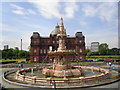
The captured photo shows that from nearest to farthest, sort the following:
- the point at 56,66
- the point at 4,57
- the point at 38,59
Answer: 1. the point at 56,66
2. the point at 38,59
3. the point at 4,57

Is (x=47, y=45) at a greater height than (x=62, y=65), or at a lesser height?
greater

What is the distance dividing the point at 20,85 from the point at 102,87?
37.2 feet

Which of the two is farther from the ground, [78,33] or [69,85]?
[78,33]

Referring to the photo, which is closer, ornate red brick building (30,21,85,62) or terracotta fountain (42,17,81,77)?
terracotta fountain (42,17,81,77)

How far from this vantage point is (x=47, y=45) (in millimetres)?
68812

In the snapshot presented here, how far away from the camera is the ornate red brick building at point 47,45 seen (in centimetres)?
6706

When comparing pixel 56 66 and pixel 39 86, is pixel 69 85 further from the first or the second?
pixel 56 66

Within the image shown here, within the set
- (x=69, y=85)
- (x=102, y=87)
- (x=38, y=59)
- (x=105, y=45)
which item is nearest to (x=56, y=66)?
(x=69, y=85)

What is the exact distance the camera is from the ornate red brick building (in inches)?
2640

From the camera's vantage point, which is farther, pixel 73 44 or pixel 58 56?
pixel 73 44

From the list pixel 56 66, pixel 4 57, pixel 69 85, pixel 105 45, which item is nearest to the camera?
pixel 69 85

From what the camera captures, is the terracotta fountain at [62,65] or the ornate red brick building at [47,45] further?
the ornate red brick building at [47,45]

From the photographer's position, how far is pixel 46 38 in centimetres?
6906

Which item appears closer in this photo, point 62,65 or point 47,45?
point 62,65
